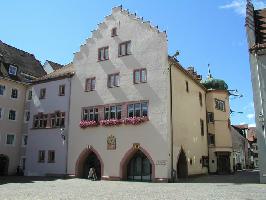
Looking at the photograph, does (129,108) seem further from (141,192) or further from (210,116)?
(210,116)

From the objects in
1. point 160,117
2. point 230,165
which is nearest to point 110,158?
point 160,117

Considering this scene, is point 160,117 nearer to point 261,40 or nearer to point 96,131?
point 96,131

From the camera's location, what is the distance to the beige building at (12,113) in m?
42.9

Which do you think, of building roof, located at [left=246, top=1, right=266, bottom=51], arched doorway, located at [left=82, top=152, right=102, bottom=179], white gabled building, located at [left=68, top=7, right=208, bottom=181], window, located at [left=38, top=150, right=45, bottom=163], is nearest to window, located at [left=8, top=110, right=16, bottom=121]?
window, located at [left=38, top=150, right=45, bottom=163]

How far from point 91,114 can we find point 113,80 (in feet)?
14.2

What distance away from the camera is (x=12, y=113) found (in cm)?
4419

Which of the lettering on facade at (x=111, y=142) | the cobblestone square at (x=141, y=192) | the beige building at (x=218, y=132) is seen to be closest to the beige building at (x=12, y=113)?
the lettering on facade at (x=111, y=142)

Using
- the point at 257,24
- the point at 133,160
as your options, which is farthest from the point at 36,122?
the point at 257,24

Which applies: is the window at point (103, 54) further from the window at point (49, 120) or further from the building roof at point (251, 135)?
the building roof at point (251, 135)

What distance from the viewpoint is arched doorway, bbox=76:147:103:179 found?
34312 millimetres

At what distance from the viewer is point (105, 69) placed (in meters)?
35.0

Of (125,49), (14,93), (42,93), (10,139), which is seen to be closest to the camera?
(125,49)

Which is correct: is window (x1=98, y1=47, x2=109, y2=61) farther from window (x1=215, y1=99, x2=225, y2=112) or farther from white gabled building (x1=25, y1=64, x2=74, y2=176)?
window (x1=215, y1=99, x2=225, y2=112)

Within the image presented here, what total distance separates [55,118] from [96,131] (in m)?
6.65
